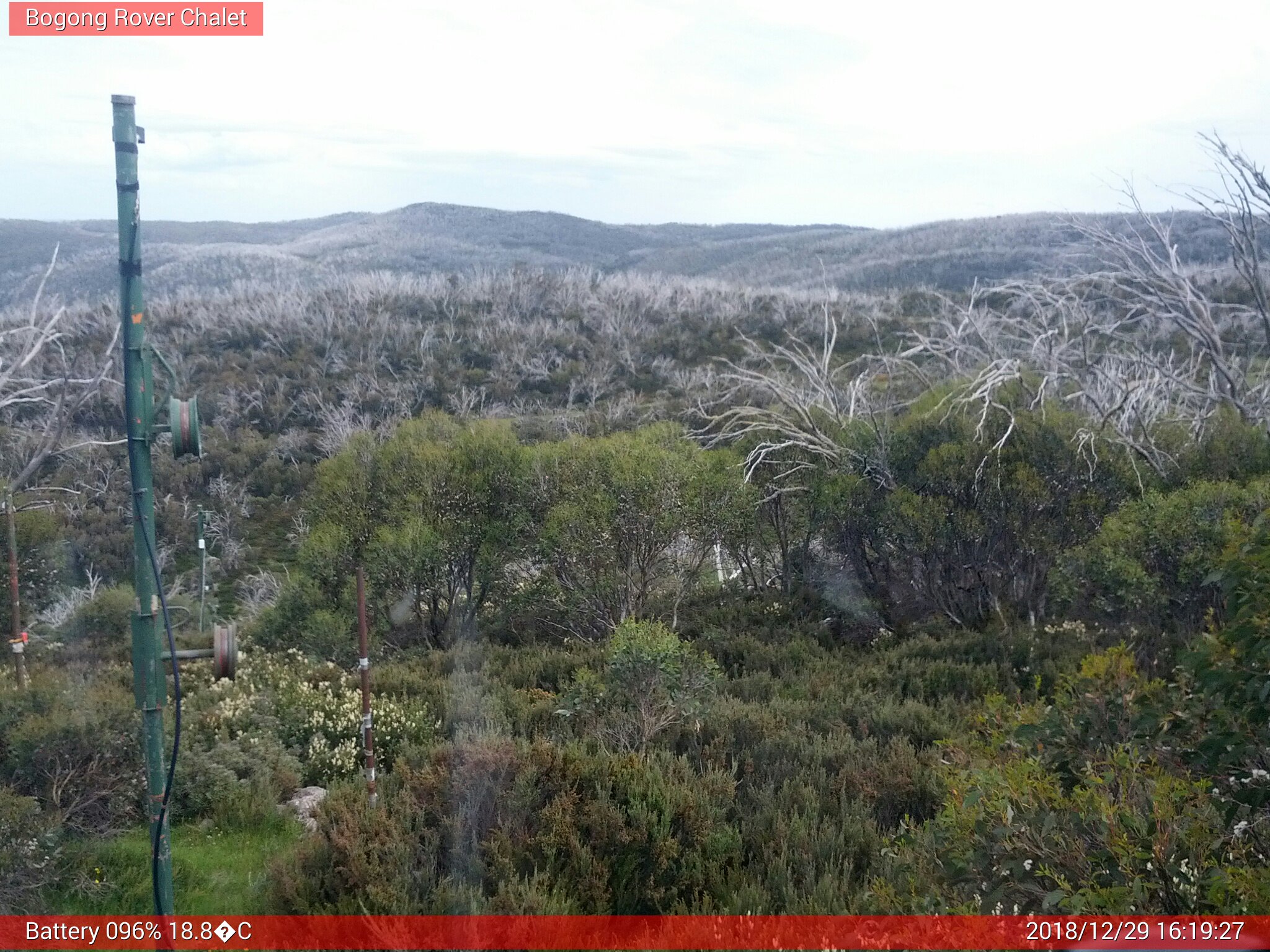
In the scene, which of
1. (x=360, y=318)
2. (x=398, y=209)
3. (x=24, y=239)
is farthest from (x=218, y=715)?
(x=398, y=209)

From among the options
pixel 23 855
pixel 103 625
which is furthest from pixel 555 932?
pixel 103 625

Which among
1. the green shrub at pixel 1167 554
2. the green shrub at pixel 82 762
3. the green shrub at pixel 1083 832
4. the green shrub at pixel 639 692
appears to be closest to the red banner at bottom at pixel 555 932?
the green shrub at pixel 1083 832

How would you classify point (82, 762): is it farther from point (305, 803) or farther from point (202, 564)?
point (202, 564)

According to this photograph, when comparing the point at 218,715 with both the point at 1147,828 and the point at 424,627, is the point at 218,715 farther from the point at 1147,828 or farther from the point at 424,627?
the point at 1147,828

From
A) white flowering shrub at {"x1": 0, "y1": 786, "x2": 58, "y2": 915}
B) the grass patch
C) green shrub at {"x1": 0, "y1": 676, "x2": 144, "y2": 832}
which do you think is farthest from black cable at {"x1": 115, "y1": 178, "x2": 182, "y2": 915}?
green shrub at {"x1": 0, "y1": 676, "x2": 144, "y2": 832}

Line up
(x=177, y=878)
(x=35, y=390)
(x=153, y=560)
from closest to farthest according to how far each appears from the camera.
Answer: (x=153, y=560)
(x=177, y=878)
(x=35, y=390)

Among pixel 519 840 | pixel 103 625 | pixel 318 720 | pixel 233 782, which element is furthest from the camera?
pixel 103 625

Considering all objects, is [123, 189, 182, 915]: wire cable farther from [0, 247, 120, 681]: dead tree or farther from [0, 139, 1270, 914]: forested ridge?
[0, 247, 120, 681]: dead tree
